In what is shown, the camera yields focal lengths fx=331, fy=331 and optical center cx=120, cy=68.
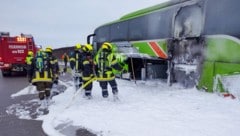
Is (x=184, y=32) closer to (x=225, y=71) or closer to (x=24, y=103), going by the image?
(x=225, y=71)

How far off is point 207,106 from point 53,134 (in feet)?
12.0

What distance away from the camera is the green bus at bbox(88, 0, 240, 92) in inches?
341

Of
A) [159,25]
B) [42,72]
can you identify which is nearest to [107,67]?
[42,72]

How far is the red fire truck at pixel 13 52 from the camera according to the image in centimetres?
2266

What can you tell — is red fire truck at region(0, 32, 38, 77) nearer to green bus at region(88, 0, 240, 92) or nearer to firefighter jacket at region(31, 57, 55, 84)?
green bus at region(88, 0, 240, 92)

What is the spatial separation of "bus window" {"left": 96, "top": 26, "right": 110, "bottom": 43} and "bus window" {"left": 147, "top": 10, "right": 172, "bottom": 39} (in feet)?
16.2

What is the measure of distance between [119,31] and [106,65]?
23.4 ft

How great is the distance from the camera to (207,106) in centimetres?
780

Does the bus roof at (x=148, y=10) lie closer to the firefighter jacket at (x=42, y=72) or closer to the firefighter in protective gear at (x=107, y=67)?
the firefighter in protective gear at (x=107, y=67)

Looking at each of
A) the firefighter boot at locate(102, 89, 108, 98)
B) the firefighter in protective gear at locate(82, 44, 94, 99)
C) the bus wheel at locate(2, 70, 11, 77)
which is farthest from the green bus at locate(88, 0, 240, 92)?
the bus wheel at locate(2, 70, 11, 77)

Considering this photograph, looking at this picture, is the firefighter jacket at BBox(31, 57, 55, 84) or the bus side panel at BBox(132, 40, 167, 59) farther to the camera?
the bus side panel at BBox(132, 40, 167, 59)

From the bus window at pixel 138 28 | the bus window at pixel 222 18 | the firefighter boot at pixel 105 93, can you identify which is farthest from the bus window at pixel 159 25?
the firefighter boot at pixel 105 93

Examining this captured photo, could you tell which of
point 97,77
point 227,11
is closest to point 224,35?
point 227,11

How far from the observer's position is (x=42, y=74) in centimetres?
941
